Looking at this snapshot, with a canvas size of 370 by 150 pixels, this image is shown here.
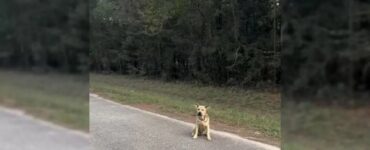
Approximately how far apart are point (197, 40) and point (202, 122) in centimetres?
35

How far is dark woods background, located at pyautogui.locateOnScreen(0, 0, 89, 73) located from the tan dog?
0.83 meters

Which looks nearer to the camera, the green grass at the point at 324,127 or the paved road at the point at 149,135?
the green grass at the point at 324,127

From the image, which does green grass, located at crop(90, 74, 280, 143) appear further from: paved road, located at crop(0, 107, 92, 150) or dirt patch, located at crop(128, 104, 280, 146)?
paved road, located at crop(0, 107, 92, 150)

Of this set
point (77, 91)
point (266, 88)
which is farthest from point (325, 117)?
point (77, 91)

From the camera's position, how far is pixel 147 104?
1819mm

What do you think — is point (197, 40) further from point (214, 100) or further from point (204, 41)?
point (214, 100)

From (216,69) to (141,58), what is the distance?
0.32 metres

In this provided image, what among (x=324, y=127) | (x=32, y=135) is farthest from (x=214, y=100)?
(x=32, y=135)

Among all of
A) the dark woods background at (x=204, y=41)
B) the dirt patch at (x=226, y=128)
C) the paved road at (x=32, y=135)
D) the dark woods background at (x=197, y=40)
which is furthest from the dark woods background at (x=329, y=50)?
the paved road at (x=32, y=135)

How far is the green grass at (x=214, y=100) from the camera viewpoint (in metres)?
1.76

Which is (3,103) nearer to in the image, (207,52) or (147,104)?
(147,104)

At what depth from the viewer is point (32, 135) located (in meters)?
1.18

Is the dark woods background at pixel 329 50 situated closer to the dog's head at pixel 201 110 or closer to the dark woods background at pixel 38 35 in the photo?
the dog's head at pixel 201 110

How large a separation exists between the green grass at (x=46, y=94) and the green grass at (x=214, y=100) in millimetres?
612
